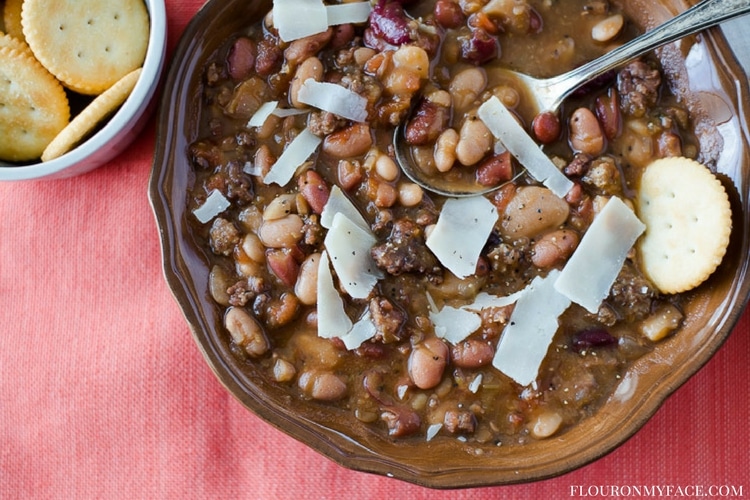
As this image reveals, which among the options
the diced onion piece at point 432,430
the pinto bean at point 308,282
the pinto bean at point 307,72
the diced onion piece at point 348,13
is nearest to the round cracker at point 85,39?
the pinto bean at point 307,72

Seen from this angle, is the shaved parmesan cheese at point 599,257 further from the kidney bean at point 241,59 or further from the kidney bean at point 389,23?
the kidney bean at point 241,59

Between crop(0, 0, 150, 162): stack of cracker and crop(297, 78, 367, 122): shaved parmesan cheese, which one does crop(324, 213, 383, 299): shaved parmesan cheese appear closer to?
crop(297, 78, 367, 122): shaved parmesan cheese

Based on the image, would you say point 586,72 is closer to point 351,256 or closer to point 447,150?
point 447,150

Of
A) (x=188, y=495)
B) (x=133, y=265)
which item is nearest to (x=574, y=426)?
(x=188, y=495)

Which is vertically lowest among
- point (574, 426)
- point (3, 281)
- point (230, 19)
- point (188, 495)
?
point (574, 426)

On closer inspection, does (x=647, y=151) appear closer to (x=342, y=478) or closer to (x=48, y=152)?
(x=342, y=478)

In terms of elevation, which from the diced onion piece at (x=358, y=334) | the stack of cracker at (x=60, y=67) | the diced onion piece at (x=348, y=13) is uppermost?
the stack of cracker at (x=60, y=67)
